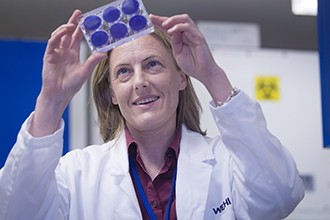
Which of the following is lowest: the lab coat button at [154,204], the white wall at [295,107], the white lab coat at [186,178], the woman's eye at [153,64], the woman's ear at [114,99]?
the white wall at [295,107]

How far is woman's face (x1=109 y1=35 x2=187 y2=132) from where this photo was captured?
1562mm

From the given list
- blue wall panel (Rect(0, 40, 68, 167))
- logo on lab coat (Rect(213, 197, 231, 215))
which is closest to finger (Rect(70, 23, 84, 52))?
logo on lab coat (Rect(213, 197, 231, 215))

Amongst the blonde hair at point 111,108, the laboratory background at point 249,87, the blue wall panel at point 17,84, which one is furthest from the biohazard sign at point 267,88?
the blonde hair at point 111,108

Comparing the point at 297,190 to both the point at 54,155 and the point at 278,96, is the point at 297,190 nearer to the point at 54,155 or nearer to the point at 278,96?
the point at 54,155

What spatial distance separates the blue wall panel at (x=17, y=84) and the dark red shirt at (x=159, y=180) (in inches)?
47.3

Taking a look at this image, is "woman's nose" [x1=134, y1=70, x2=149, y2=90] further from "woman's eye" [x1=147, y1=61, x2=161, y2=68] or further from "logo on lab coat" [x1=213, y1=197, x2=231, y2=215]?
"logo on lab coat" [x1=213, y1=197, x2=231, y2=215]

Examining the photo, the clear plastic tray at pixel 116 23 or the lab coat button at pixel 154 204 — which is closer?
the clear plastic tray at pixel 116 23

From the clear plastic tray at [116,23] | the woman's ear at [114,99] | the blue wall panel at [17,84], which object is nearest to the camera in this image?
the clear plastic tray at [116,23]

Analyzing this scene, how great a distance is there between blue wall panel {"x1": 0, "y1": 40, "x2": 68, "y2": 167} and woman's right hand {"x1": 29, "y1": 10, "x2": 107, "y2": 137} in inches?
55.6

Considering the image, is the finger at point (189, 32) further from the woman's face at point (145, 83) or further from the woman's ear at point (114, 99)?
the woman's ear at point (114, 99)

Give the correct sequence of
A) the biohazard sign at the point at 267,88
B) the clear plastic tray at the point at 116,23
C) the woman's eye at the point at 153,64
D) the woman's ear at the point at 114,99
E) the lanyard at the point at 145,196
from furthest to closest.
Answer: the biohazard sign at the point at 267,88, the woman's ear at the point at 114,99, the woman's eye at the point at 153,64, the lanyard at the point at 145,196, the clear plastic tray at the point at 116,23

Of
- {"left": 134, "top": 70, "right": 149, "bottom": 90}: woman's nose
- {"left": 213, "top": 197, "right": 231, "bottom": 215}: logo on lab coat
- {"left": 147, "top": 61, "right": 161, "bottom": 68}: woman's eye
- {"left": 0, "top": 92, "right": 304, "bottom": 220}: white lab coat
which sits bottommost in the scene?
{"left": 213, "top": 197, "right": 231, "bottom": 215}: logo on lab coat

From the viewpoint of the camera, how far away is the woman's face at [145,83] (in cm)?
156

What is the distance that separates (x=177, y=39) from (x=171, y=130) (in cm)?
33
